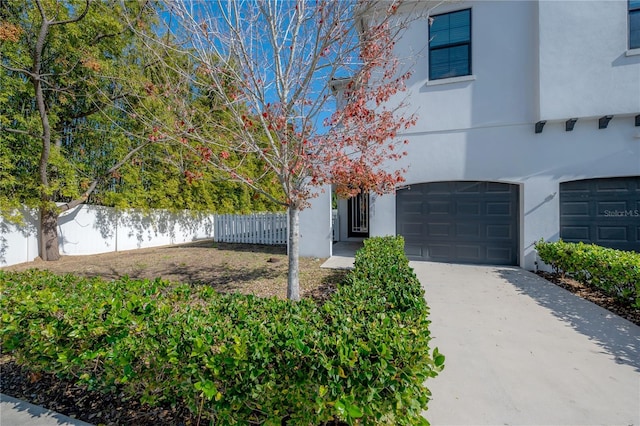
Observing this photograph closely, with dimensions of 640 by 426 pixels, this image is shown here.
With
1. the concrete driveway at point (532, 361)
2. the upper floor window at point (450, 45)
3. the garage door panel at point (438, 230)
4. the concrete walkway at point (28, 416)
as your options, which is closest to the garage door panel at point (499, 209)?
the garage door panel at point (438, 230)

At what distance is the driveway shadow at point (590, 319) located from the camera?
3.17 m

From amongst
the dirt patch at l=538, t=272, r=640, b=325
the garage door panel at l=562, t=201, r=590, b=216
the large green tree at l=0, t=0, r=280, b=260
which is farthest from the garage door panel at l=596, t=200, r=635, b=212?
the large green tree at l=0, t=0, r=280, b=260

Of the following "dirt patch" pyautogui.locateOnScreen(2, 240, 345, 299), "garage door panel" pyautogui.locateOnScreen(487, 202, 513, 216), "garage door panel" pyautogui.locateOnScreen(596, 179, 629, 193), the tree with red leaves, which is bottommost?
"dirt patch" pyautogui.locateOnScreen(2, 240, 345, 299)

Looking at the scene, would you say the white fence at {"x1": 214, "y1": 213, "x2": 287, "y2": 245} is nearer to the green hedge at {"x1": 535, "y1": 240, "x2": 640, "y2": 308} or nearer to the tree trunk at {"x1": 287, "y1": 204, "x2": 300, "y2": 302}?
the tree trunk at {"x1": 287, "y1": 204, "x2": 300, "y2": 302}

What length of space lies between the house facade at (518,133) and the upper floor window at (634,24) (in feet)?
→ 0.07

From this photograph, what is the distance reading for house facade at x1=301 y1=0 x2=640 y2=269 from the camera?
6250 mm

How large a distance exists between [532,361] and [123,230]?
12.5 metres

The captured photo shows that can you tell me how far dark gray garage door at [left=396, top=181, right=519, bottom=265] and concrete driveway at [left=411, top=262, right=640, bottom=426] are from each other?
2221 millimetres

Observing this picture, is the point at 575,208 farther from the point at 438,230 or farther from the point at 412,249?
the point at 412,249

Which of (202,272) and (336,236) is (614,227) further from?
(202,272)

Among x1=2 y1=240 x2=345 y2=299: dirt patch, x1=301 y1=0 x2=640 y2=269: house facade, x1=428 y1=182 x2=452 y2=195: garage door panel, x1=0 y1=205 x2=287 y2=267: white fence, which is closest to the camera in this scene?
x1=2 y1=240 x2=345 y2=299: dirt patch

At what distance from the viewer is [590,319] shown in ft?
13.0

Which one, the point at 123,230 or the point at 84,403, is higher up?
the point at 123,230

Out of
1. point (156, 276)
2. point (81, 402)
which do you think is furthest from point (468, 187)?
point (81, 402)
